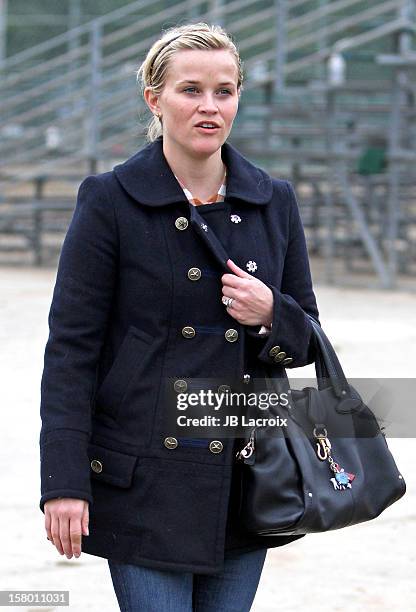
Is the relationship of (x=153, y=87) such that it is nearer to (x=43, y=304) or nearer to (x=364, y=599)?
(x=364, y=599)

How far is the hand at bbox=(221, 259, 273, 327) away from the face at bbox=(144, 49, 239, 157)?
24 centimetres

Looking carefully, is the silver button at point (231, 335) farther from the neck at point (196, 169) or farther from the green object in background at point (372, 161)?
the green object in background at point (372, 161)

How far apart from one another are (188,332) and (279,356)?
0.19m

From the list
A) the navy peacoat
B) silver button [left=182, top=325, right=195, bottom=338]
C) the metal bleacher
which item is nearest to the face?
the navy peacoat

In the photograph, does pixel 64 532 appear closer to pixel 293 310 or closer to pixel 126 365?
pixel 126 365

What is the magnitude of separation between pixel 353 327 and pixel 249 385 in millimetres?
8019

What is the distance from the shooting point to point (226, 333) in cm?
257

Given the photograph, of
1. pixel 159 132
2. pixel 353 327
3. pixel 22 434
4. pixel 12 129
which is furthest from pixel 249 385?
pixel 12 129

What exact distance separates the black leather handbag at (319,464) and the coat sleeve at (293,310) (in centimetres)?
5

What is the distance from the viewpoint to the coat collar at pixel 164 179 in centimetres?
261

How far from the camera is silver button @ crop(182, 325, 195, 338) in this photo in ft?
8.38

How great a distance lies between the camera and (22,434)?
6.50 metres

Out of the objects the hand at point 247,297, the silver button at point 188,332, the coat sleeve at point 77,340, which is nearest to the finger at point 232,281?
the hand at point 247,297

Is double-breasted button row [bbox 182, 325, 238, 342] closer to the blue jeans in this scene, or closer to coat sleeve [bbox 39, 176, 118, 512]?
coat sleeve [bbox 39, 176, 118, 512]
